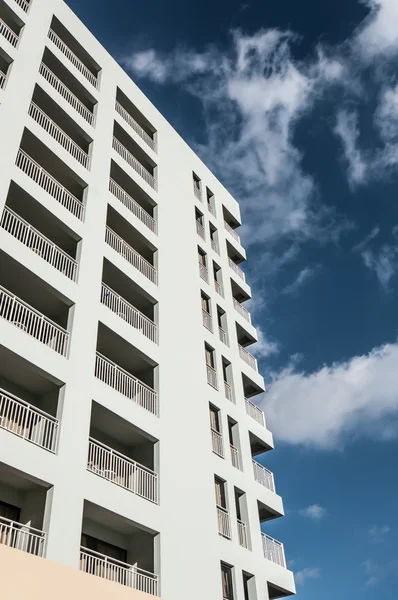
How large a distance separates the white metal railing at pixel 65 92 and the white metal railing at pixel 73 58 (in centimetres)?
206

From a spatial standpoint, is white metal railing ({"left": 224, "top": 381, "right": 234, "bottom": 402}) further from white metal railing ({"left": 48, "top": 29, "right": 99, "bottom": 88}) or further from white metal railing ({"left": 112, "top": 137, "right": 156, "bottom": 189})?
white metal railing ({"left": 48, "top": 29, "right": 99, "bottom": 88})

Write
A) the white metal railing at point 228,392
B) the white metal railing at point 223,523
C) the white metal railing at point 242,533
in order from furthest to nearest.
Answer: the white metal railing at point 228,392, the white metal railing at point 242,533, the white metal railing at point 223,523

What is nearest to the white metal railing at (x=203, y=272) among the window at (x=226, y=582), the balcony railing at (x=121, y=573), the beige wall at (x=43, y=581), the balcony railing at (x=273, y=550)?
the balcony railing at (x=273, y=550)

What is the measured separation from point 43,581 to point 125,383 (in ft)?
28.3

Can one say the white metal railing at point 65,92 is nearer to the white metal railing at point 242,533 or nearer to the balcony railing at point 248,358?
the balcony railing at point 248,358

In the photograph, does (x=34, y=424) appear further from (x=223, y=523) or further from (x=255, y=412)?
(x=255, y=412)

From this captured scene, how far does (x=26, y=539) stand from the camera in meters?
14.7

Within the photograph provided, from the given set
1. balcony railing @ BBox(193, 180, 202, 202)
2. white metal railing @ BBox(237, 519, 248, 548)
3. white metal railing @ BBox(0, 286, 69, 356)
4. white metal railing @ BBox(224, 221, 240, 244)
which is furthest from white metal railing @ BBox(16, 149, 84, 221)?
white metal railing @ BBox(224, 221, 240, 244)

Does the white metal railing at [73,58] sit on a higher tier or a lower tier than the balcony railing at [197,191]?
lower

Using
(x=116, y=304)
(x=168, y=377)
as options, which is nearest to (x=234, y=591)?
(x=168, y=377)

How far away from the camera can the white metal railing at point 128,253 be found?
78.0 feet

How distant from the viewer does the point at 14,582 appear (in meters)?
12.1

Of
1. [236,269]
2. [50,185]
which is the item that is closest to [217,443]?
[50,185]

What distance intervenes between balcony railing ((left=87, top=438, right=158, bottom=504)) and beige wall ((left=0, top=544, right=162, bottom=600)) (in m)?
3.94
